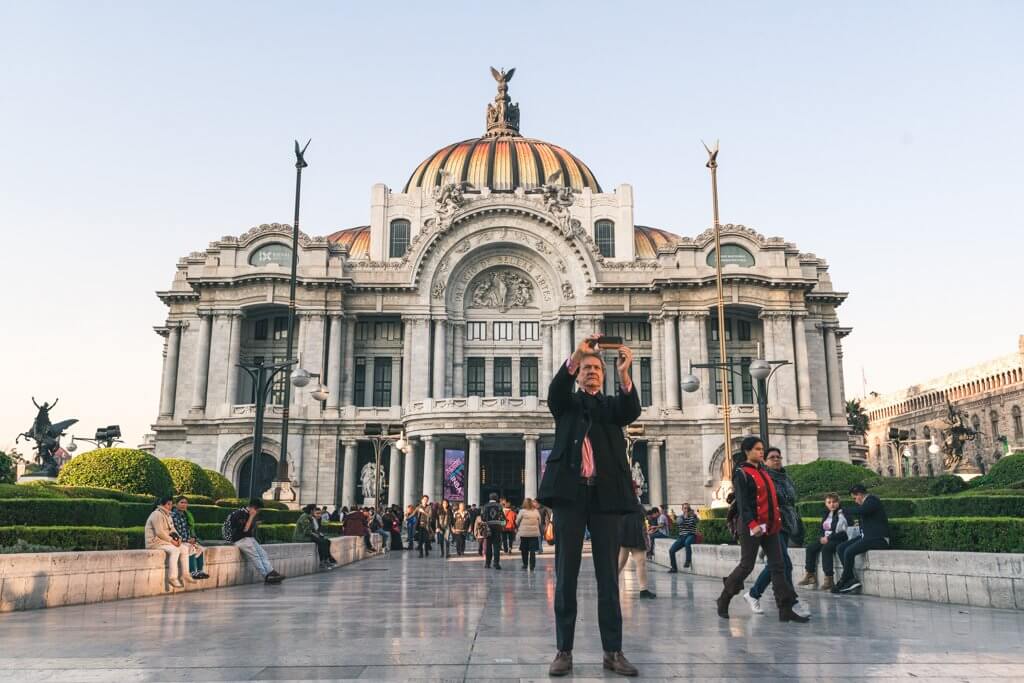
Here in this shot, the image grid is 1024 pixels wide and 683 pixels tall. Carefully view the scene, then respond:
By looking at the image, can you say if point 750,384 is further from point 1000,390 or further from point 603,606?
point 603,606

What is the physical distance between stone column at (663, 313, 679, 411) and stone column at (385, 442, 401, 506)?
1706 centimetres

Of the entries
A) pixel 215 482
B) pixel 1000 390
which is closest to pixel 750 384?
pixel 215 482

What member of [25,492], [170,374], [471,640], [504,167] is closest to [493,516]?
[25,492]

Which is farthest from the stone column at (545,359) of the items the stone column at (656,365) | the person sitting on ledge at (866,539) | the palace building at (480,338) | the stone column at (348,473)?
the person sitting on ledge at (866,539)

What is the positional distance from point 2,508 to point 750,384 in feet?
155

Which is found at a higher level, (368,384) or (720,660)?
(368,384)

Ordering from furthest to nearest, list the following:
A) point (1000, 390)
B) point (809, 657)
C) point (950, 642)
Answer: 1. point (1000, 390)
2. point (950, 642)
3. point (809, 657)

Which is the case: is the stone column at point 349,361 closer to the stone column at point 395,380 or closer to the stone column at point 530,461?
the stone column at point 395,380

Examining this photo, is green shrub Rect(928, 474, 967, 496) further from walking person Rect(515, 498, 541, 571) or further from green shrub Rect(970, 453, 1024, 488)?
walking person Rect(515, 498, 541, 571)

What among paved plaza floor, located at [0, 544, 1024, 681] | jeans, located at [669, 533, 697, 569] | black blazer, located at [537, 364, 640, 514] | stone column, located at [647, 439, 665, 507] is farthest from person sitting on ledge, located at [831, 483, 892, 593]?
stone column, located at [647, 439, 665, 507]

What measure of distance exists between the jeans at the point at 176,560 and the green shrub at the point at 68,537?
101 centimetres

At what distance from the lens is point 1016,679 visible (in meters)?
5.95

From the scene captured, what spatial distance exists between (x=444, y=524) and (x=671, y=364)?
92.9 ft

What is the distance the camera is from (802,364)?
5459 centimetres
